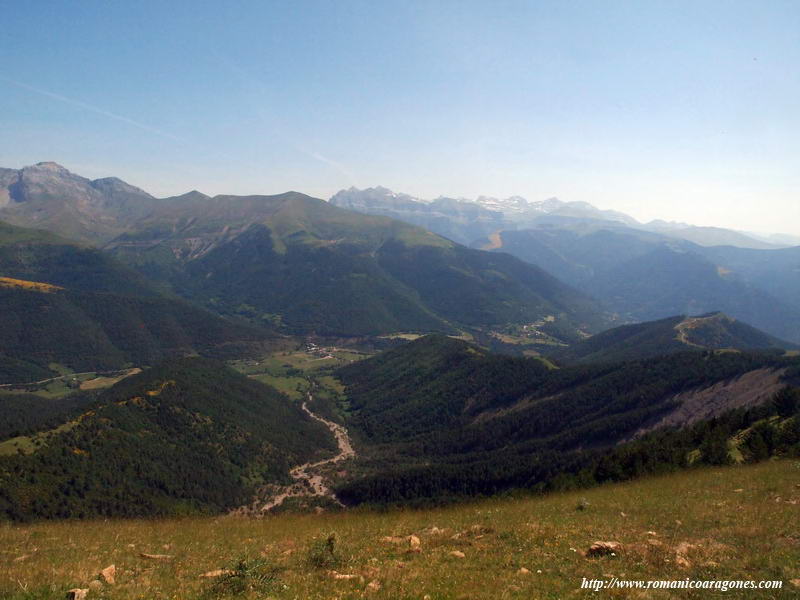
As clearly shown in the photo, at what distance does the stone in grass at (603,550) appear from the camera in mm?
19328

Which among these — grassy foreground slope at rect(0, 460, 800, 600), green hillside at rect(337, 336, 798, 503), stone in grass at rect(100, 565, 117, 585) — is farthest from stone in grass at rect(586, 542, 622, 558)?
green hillside at rect(337, 336, 798, 503)

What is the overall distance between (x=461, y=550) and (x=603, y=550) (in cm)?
675

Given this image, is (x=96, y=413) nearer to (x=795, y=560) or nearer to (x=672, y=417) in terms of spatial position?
(x=795, y=560)

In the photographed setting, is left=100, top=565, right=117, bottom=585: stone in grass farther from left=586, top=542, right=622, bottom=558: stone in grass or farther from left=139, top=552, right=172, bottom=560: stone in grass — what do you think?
left=586, top=542, right=622, bottom=558: stone in grass

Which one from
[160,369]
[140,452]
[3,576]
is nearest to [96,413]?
[140,452]

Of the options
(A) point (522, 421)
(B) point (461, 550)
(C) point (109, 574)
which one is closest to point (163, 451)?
(C) point (109, 574)

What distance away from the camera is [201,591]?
54.8 ft

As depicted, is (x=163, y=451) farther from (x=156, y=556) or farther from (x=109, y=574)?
(x=109, y=574)

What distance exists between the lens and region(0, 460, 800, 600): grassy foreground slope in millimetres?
16453

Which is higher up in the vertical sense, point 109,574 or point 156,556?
point 109,574

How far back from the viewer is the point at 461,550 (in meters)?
21.5

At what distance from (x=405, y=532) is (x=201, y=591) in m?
13.0

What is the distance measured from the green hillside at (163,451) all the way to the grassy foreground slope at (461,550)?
89.5 feet

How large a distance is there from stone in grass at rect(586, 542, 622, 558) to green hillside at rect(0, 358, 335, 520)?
154 ft
